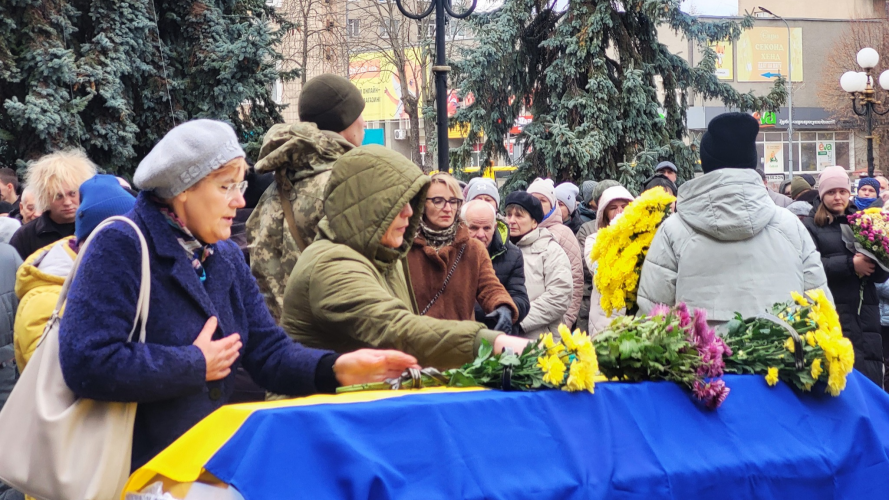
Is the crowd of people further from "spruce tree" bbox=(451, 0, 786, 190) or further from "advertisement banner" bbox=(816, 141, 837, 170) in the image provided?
"advertisement banner" bbox=(816, 141, 837, 170)

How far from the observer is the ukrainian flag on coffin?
2158 millimetres

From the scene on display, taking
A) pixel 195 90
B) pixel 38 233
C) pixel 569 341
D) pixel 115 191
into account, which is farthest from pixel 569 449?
pixel 195 90

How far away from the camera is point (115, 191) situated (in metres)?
3.63

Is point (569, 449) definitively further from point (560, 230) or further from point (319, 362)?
point (560, 230)

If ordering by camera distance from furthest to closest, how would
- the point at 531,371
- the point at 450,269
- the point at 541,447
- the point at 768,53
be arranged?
the point at 768,53 < the point at 450,269 < the point at 531,371 < the point at 541,447

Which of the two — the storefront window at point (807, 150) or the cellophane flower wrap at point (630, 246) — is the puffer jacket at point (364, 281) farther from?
the storefront window at point (807, 150)

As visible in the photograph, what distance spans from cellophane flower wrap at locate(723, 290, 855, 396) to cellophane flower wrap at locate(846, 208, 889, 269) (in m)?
3.59

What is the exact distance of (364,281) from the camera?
305cm

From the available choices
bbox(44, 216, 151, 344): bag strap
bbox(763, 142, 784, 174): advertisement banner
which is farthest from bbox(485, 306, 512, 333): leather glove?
bbox(763, 142, 784, 174): advertisement banner

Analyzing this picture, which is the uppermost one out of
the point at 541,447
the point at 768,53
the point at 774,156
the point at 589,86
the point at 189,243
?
the point at 768,53

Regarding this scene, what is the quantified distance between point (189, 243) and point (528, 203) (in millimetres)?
4702

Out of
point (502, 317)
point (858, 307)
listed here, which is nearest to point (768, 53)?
point (858, 307)

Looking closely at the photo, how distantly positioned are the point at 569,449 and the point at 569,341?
29cm

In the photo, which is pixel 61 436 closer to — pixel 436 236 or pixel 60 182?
pixel 436 236
